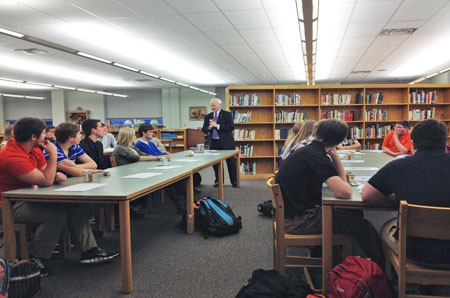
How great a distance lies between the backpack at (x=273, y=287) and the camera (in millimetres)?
1825

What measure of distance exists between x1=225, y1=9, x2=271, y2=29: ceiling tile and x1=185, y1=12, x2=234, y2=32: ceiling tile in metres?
0.13

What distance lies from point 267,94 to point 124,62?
4251mm

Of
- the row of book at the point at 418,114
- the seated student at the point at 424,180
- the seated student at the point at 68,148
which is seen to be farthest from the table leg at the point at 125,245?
the row of book at the point at 418,114

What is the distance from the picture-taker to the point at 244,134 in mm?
7594

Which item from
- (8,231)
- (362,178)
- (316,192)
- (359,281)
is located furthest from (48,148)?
(362,178)

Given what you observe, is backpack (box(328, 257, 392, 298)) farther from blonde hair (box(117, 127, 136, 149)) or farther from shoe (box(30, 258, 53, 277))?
blonde hair (box(117, 127, 136, 149))

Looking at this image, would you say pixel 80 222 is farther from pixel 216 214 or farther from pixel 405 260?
pixel 405 260

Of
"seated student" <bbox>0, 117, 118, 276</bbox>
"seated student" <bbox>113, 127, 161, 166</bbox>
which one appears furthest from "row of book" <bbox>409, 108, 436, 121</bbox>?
"seated student" <bbox>0, 117, 118, 276</bbox>

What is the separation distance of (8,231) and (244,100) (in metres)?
5.68

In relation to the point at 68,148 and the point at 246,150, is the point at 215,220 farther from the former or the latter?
the point at 246,150

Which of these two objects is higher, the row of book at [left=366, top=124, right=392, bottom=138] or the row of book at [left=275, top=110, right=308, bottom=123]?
the row of book at [left=275, top=110, right=308, bottom=123]

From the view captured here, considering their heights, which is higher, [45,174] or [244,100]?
[244,100]

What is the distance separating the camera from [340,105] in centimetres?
753

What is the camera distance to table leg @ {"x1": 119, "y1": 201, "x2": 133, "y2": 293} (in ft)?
7.20
